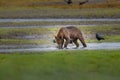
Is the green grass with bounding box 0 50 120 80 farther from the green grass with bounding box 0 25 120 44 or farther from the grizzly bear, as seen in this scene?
the green grass with bounding box 0 25 120 44

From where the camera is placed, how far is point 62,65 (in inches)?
303

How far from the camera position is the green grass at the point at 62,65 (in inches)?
255

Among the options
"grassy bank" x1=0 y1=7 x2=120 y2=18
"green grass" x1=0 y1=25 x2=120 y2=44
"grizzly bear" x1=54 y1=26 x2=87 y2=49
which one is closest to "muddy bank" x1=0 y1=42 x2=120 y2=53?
"grizzly bear" x1=54 y1=26 x2=87 y2=49

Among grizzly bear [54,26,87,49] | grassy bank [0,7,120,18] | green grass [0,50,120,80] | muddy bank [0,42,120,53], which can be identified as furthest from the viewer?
grassy bank [0,7,120,18]

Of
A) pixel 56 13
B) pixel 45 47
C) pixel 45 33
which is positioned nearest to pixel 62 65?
pixel 45 47

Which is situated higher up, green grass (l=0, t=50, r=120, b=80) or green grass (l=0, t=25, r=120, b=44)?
green grass (l=0, t=50, r=120, b=80)

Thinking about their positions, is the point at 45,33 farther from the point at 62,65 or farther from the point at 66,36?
the point at 62,65

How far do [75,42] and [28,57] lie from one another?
4.66 ft

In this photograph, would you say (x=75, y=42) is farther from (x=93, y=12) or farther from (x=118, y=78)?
(x=118, y=78)

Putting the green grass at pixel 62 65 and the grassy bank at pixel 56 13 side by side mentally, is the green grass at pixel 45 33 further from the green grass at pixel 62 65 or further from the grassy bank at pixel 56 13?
the green grass at pixel 62 65

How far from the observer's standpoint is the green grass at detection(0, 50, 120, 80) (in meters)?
6.48

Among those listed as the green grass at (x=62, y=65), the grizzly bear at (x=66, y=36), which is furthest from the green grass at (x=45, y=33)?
the green grass at (x=62, y=65)

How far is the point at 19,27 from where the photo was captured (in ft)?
35.8

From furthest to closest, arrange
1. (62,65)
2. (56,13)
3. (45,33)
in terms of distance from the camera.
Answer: (56,13)
(45,33)
(62,65)
